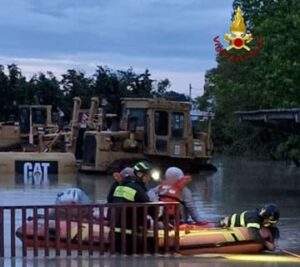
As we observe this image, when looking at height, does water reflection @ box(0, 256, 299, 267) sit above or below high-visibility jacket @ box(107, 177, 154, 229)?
below

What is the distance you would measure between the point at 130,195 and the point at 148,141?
26.2 meters

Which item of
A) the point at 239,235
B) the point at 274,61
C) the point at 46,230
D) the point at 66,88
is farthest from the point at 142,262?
the point at 66,88

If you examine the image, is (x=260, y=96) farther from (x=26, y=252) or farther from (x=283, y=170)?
(x=26, y=252)

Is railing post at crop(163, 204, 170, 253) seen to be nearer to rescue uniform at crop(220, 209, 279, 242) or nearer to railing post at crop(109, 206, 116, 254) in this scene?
railing post at crop(109, 206, 116, 254)

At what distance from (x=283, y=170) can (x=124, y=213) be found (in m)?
36.9

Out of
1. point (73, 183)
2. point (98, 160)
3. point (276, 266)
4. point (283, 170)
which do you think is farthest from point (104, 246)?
point (283, 170)

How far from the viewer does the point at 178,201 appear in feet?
44.9

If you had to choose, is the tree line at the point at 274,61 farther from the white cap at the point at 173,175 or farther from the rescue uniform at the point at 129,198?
the rescue uniform at the point at 129,198

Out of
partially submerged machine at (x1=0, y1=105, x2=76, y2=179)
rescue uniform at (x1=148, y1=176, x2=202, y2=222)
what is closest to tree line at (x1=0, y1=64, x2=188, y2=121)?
partially submerged machine at (x1=0, y1=105, x2=76, y2=179)

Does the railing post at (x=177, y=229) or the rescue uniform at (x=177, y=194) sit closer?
the railing post at (x=177, y=229)

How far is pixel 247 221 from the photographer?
13.9 m

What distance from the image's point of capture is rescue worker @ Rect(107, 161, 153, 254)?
1267 cm

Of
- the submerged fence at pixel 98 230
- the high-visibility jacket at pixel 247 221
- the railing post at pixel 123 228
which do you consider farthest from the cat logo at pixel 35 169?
the railing post at pixel 123 228

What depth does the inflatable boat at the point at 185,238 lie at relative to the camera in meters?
12.8
